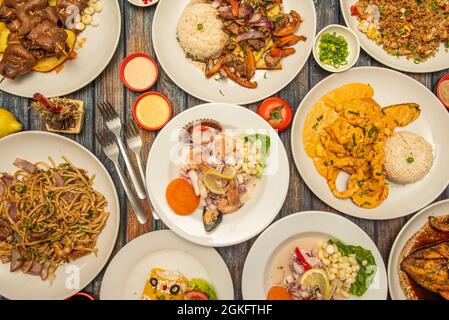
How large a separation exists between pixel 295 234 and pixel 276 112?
2.97ft

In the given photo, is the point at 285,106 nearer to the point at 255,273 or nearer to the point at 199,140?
the point at 199,140

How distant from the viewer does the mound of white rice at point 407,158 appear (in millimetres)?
3150

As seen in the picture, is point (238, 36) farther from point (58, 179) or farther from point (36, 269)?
point (36, 269)

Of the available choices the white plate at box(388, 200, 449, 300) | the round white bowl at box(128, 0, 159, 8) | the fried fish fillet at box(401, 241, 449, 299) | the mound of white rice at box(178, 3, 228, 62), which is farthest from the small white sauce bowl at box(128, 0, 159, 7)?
the fried fish fillet at box(401, 241, 449, 299)

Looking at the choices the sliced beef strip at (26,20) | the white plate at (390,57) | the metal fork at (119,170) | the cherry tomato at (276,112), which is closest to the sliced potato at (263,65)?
the cherry tomato at (276,112)

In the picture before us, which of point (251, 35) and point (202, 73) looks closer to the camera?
point (251, 35)

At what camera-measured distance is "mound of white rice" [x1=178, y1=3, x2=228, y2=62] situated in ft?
10.4

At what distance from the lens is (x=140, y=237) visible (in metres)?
3.11

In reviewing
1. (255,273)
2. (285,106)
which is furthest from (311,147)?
(255,273)

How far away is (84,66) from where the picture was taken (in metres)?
3.23

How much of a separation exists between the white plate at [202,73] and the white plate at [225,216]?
137 mm

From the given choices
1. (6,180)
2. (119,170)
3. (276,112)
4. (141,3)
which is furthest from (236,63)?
(6,180)

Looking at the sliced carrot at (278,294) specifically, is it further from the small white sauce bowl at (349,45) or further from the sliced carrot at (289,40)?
the sliced carrot at (289,40)

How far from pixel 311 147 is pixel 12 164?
7.34ft
